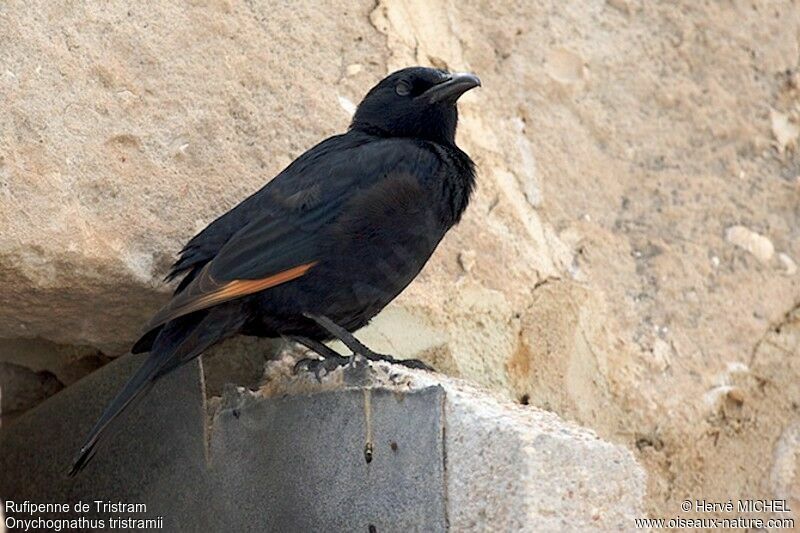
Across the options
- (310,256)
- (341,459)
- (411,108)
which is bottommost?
(341,459)

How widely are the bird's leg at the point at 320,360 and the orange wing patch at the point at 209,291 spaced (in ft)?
0.73

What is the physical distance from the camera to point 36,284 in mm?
3695

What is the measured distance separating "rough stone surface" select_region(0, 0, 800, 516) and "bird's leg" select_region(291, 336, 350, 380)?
0.92ft

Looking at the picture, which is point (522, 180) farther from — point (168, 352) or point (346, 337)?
point (168, 352)

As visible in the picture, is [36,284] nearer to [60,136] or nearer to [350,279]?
[60,136]

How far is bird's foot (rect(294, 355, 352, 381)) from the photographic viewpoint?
349 cm

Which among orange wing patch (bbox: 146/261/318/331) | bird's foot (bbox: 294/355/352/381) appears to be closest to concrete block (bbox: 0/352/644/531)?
bird's foot (bbox: 294/355/352/381)

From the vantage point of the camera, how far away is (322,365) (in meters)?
3.54

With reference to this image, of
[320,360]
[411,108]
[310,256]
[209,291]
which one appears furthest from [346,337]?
[411,108]

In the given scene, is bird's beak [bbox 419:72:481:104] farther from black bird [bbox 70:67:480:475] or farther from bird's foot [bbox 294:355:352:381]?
bird's foot [bbox 294:355:352:381]

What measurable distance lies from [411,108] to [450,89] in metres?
0.15

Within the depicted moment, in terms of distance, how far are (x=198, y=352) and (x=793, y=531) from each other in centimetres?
188

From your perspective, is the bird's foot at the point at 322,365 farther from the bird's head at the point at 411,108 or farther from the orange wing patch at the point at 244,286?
the bird's head at the point at 411,108

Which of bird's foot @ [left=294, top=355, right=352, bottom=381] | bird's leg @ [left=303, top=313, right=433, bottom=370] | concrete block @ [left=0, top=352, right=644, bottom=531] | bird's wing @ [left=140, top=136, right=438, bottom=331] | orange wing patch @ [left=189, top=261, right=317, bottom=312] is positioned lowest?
concrete block @ [left=0, top=352, right=644, bottom=531]
